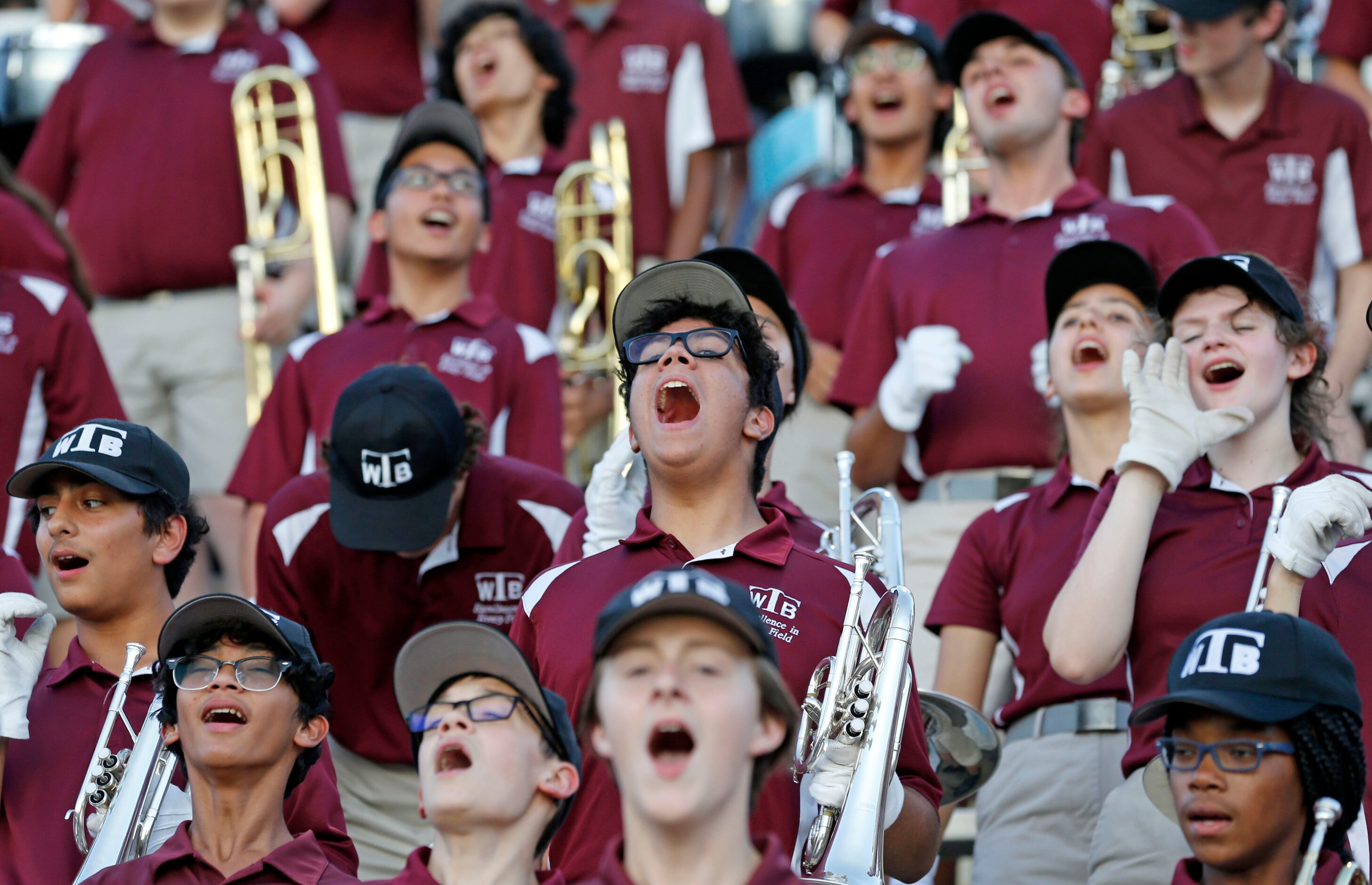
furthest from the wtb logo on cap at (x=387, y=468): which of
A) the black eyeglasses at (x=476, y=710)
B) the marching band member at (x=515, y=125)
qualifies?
the marching band member at (x=515, y=125)

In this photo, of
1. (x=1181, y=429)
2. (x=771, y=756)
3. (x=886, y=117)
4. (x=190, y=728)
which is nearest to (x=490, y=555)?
(x=190, y=728)

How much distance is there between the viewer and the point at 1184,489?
204 inches

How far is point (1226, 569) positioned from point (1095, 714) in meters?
0.66

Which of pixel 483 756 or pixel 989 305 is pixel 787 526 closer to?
pixel 483 756

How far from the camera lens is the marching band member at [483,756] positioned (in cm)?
382

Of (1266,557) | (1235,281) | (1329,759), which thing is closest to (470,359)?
(1235,281)

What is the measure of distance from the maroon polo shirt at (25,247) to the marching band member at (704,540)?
10.1 ft

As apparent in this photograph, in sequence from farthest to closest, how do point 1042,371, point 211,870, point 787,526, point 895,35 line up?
point 895,35 → point 1042,371 → point 787,526 → point 211,870

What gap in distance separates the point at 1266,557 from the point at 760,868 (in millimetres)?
1829

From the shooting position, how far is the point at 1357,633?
186 inches

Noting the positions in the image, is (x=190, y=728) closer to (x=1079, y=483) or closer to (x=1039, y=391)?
(x=1079, y=483)

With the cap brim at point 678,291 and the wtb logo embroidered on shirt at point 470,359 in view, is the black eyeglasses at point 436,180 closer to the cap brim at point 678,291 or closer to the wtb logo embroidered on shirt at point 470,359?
the wtb logo embroidered on shirt at point 470,359

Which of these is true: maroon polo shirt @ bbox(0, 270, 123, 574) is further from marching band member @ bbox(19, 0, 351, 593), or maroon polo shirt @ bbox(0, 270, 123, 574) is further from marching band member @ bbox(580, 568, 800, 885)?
marching band member @ bbox(580, 568, 800, 885)

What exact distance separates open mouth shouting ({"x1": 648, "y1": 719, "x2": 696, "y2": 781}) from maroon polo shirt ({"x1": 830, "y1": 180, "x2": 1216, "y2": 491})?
3.12 m
